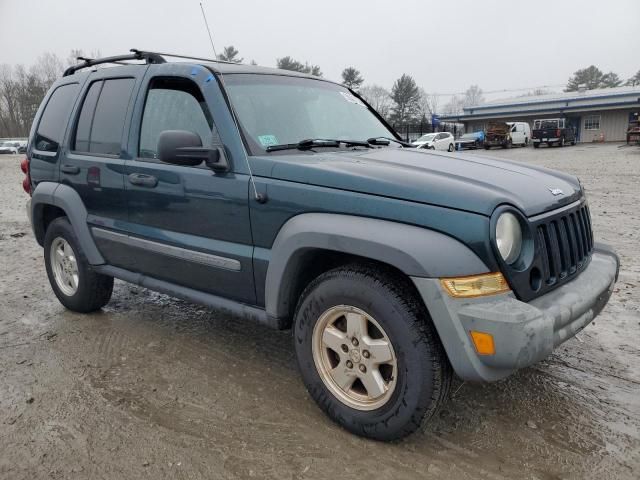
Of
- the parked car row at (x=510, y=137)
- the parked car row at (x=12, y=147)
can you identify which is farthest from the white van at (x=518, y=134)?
the parked car row at (x=12, y=147)

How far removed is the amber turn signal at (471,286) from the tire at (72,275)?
122 inches

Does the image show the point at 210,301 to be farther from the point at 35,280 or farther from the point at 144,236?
the point at 35,280

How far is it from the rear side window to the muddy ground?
1.45 meters

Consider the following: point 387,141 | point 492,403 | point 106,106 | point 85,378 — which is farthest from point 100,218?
point 492,403

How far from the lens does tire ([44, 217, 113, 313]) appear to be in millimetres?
4211

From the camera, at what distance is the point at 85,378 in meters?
3.31

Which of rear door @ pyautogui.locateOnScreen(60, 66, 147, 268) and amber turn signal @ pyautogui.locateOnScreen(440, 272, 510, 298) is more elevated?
rear door @ pyautogui.locateOnScreen(60, 66, 147, 268)

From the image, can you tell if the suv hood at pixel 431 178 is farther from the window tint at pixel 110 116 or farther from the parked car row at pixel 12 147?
the parked car row at pixel 12 147

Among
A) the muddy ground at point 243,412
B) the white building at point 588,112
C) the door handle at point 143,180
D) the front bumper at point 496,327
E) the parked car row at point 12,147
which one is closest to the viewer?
the front bumper at point 496,327

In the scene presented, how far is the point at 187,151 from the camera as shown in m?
2.84

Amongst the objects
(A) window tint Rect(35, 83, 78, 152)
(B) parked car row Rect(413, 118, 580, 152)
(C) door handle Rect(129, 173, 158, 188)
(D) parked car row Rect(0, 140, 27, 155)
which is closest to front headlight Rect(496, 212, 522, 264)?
(C) door handle Rect(129, 173, 158, 188)

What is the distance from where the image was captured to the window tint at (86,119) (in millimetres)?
3965

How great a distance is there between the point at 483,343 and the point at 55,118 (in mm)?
3938

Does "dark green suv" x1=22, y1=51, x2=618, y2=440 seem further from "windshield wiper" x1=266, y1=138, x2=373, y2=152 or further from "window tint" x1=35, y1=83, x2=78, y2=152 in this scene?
"window tint" x1=35, y1=83, x2=78, y2=152
